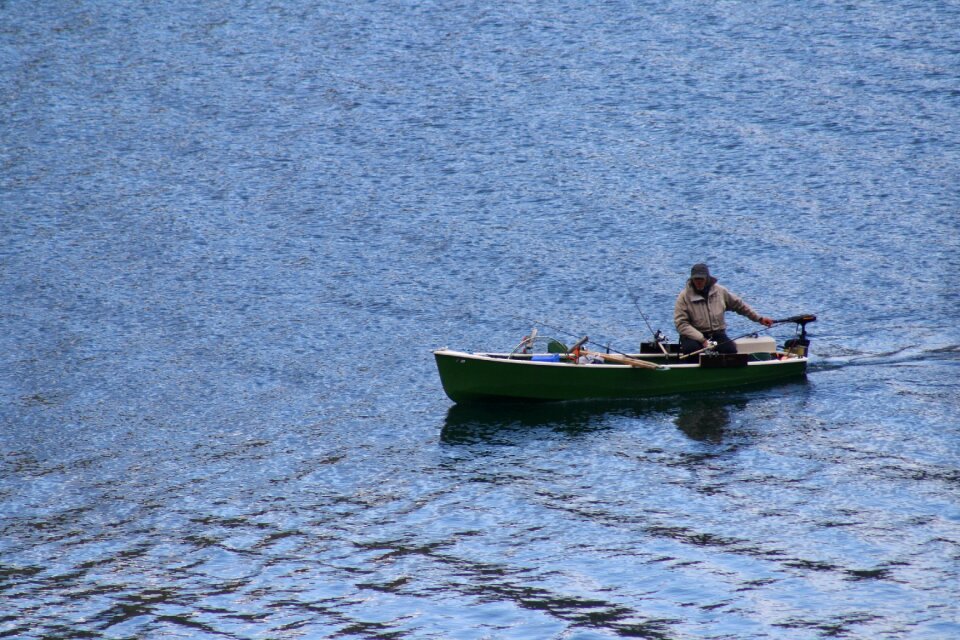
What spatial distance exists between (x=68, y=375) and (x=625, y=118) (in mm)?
21429

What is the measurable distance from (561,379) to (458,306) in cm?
714

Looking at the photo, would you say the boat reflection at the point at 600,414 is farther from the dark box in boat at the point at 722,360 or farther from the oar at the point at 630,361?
the oar at the point at 630,361

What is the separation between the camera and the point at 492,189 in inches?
1407

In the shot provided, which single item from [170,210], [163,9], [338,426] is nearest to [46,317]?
[170,210]

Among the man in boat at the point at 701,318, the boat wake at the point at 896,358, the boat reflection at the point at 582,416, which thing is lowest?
the boat reflection at the point at 582,416

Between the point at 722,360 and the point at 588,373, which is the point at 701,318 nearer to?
the point at 722,360

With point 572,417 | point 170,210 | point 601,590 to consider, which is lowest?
point 601,590

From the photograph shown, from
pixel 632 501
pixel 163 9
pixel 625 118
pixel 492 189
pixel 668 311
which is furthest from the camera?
pixel 163 9

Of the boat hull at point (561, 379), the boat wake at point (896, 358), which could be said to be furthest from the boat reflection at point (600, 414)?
the boat wake at point (896, 358)

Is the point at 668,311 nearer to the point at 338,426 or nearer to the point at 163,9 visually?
the point at 338,426

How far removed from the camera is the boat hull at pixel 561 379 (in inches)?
835

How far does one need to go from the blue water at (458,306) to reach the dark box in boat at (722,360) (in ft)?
2.34

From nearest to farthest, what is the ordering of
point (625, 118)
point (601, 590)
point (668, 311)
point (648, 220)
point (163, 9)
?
1. point (601, 590)
2. point (668, 311)
3. point (648, 220)
4. point (625, 118)
5. point (163, 9)

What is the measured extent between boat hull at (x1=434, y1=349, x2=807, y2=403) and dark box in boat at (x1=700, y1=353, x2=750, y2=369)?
10 cm
